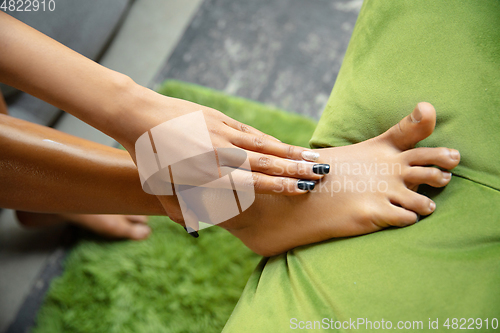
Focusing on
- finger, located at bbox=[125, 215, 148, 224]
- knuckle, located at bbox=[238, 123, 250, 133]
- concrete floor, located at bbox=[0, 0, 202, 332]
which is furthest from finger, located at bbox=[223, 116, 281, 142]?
concrete floor, located at bbox=[0, 0, 202, 332]

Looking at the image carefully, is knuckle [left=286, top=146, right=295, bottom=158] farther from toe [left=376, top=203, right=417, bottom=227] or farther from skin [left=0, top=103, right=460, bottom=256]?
toe [left=376, top=203, right=417, bottom=227]

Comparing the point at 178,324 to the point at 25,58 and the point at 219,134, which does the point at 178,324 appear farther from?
the point at 25,58

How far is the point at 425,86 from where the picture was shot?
19.1 inches

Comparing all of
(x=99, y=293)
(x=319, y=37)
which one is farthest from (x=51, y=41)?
(x=319, y=37)

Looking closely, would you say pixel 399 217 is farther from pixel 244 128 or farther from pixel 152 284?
pixel 152 284

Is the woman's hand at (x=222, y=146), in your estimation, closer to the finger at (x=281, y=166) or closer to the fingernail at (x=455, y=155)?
the finger at (x=281, y=166)

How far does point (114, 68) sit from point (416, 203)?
1240 mm

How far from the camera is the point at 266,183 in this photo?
1.74ft

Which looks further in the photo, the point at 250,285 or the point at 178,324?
the point at 178,324

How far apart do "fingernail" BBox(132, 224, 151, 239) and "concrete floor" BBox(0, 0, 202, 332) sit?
270mm

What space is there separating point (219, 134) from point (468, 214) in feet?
1.31

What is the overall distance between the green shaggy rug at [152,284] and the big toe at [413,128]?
22.4 inches

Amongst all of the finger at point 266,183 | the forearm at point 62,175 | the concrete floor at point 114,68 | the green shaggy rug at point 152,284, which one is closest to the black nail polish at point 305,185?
the finger at point 266,183

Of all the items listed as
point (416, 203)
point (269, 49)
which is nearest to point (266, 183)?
point (416, 203)
